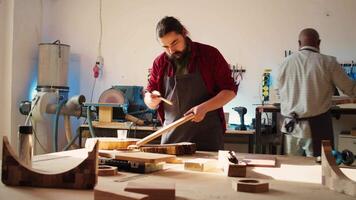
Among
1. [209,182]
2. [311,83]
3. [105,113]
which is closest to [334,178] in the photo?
[209,182]

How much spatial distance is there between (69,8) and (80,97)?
1536mm

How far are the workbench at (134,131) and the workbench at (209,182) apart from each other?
2.23 m

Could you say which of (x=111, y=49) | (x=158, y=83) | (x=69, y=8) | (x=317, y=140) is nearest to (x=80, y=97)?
(x=111, y=49)

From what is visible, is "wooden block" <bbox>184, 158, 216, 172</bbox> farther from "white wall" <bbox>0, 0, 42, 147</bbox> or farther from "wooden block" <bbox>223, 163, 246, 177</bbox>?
"white wall" <bbox>0, 0, 42, 147</bbox>

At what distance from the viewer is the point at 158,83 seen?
2430 millimetres

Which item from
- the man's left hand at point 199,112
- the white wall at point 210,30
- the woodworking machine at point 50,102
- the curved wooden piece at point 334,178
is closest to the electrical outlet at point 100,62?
the white wall at point 210,30

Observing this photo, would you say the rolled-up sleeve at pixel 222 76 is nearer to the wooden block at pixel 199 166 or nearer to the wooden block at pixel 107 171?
the wooden block at pixel 199 166

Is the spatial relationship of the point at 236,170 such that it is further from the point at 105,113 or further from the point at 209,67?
the point at 105,113

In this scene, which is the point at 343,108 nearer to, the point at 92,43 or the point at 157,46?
the point at 157,46

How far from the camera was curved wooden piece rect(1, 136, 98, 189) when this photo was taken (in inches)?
42.1

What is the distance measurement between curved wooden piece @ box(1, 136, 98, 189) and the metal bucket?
11.9 ft

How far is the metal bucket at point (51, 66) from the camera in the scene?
Answer: 15.2ft

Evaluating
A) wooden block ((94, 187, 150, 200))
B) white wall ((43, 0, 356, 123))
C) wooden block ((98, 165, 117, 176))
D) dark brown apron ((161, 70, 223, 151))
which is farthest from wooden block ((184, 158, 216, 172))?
white wall ((43, 0, 356, 123))

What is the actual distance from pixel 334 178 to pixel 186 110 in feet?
4.10
